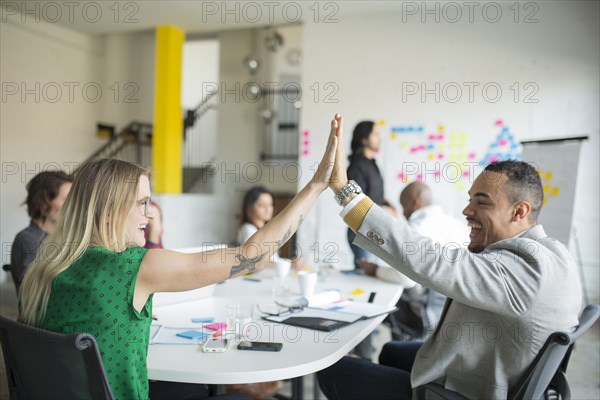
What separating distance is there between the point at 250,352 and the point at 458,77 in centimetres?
461

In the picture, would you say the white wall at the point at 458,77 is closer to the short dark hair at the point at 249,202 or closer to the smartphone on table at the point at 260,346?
the short dark hair at the point at 249,202

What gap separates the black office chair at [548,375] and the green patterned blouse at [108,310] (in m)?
0.87

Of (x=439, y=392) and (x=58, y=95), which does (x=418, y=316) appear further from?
(x=58, y=95)

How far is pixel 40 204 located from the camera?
2816mm

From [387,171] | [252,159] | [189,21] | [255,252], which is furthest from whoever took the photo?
[252,159]

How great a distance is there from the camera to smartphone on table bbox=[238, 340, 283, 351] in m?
1.56

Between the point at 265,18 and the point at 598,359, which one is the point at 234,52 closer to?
the point at 265,18

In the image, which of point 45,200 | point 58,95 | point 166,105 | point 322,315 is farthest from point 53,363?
point 58,95

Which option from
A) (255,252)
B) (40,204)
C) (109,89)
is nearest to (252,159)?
(109,89)

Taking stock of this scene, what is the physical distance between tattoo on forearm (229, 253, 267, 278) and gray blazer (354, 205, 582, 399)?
1.01 ft

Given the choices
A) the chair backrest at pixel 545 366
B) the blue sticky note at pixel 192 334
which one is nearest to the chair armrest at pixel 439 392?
the chair backrest at pixel 545 366

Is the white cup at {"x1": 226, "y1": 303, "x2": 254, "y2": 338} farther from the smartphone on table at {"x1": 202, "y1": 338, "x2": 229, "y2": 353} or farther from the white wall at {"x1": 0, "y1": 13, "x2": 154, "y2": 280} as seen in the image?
the white wall at {"x1": 0, "y1": 13, "x2": 154, "y2": 280}

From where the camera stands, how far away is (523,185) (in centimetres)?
162

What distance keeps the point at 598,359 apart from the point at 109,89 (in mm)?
6835
